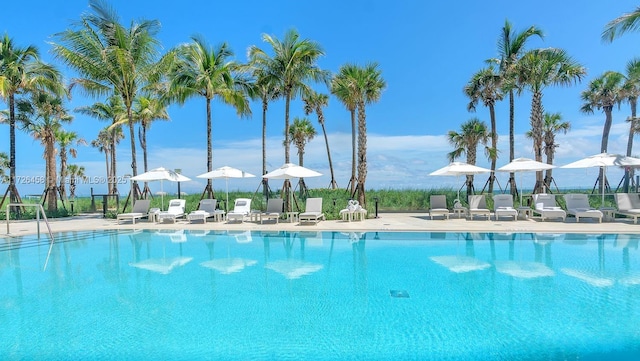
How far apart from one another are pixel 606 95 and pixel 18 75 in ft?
103

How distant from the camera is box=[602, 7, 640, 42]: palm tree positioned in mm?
11883

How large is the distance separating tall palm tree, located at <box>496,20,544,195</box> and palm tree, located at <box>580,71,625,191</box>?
7.87m

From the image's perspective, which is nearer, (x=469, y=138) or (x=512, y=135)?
(x=512, y=135)

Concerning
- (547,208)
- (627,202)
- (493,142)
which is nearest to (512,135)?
(493,142)

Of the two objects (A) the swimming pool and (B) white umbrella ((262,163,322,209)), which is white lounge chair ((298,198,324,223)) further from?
(A) the swimming pool

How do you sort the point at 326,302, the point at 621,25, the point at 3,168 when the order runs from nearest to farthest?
1. the point at 326,302
2. the point at 621,25
3. the point at 3,168

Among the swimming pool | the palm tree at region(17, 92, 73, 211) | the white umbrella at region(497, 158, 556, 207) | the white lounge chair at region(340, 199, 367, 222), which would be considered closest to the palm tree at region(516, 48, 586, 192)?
the white umbrella at region(497, 158, 556, 207)

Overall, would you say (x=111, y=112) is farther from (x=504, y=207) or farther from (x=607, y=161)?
(x=607, y=161)

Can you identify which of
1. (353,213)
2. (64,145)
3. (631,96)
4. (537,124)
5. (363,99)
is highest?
(631,96)

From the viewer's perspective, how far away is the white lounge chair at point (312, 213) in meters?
13.1

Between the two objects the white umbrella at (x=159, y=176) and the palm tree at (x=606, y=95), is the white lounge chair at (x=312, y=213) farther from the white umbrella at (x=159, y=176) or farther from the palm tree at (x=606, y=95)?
the palm tree at (x=606, y=95)

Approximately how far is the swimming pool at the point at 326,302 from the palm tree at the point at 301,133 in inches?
916

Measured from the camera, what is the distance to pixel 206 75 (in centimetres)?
1556

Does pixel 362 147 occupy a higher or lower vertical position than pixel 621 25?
lower
